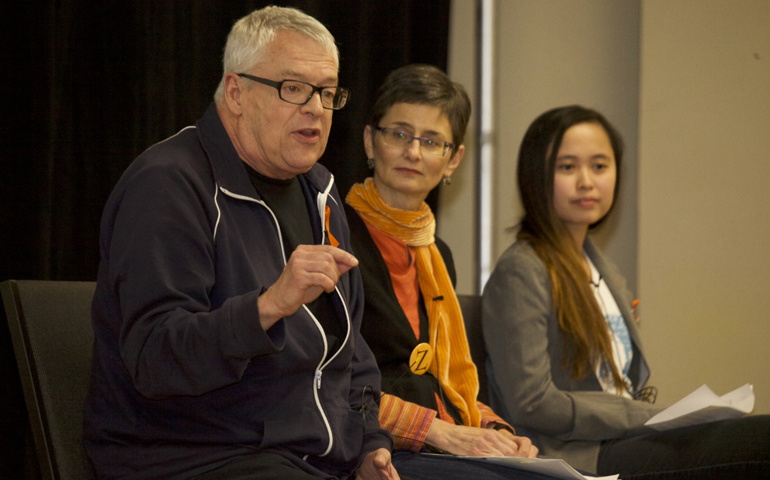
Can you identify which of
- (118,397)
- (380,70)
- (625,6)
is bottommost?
(118,397)

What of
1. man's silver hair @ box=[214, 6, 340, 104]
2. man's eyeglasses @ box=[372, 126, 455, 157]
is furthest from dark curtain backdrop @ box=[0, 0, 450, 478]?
man's silver hair @ box=[214, 6, 340, 104]

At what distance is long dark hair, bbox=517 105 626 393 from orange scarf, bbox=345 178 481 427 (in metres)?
0.30

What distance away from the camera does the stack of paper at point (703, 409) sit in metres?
1.79

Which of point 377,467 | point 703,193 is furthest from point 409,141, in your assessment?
point 703,193

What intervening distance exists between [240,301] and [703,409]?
1.28m

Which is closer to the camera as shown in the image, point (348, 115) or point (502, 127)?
point (348, 115)

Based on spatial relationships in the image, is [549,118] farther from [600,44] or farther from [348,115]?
[600,44]

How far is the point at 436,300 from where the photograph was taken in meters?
1.98

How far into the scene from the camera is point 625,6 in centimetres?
338

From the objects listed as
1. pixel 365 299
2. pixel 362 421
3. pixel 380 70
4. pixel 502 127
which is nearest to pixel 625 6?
pixel 502 127

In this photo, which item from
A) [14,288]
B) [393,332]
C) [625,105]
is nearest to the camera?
[14,288]

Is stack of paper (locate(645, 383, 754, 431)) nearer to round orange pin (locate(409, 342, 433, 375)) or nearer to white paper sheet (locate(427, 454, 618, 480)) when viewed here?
white paper sheet (locate(427, 454, 618, 480))

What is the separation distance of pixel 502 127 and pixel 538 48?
425 mm

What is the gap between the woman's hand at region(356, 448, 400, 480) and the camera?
139cm
